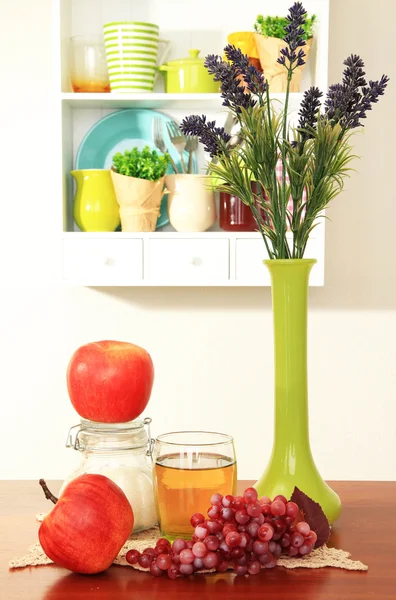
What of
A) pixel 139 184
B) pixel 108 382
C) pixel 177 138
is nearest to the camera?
pixel 108 382

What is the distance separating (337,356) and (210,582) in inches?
62.8

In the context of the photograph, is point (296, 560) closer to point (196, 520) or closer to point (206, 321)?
point (196, 520)

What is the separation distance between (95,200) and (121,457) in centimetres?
124

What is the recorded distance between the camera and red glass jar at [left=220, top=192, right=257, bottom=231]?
2139mm

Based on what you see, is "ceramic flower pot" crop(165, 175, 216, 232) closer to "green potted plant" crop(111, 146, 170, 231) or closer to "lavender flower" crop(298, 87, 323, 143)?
"green potted plant" crop(111, 146, 170, 231)

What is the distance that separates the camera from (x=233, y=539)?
851mm

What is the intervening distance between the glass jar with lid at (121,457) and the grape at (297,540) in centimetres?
20

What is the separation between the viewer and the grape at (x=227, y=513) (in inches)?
34.2

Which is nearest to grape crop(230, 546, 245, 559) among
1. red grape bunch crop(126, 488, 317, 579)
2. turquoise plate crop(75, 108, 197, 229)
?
red grape bunch crop(126, 488, 317, 579)

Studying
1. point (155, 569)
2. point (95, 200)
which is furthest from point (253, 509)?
point (95, 200)

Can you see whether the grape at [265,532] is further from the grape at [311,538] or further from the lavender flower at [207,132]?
the lavender flower at [207,132]

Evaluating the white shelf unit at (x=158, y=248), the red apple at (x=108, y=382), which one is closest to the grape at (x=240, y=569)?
Result: the red apple at (x=108, y=382)

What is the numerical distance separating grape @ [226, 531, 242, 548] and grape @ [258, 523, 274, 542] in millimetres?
26

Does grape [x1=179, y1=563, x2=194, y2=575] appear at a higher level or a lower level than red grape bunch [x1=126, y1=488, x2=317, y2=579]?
lower
